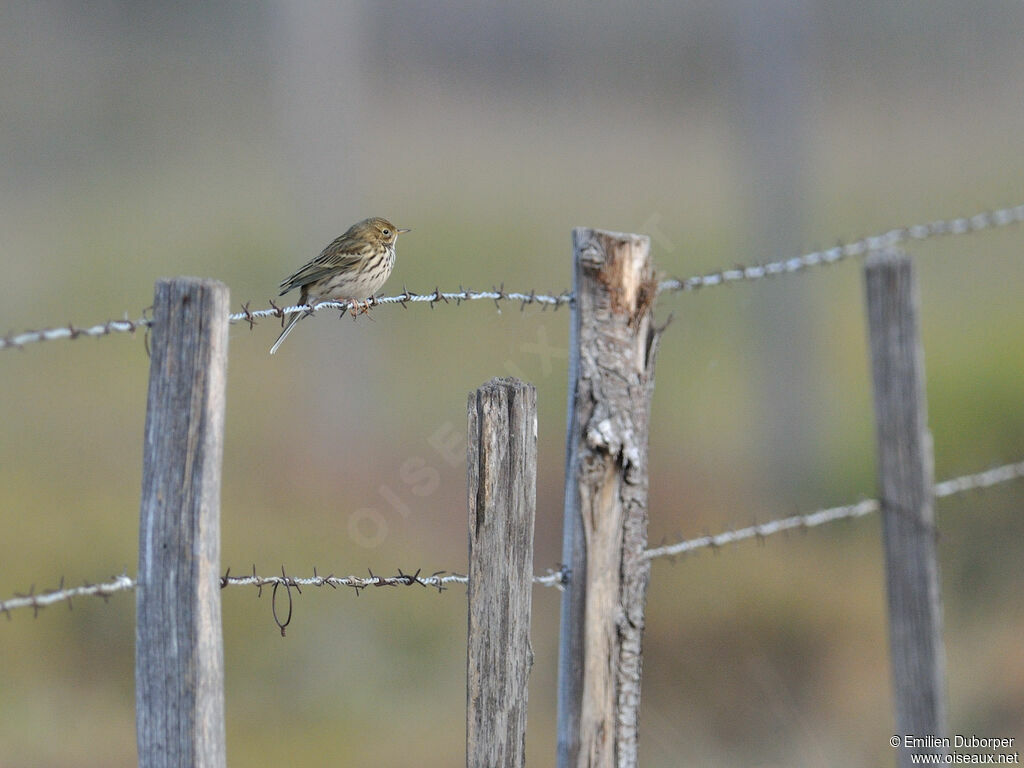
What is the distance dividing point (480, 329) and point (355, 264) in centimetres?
779

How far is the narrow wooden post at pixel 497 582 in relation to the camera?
252 cm

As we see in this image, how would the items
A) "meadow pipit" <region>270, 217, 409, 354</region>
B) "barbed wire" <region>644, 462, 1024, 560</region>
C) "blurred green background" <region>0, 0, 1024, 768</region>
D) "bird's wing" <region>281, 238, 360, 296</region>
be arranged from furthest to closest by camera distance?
1. "blurred green background" <region>0, 0, 1024, 768</region>
2. "meadow pipit" <region>270, 217, 409, 354</region>
3. "bird's wing" <region>281, 238, 360, 296</region>
4. "barbed wire" <region>644, 462, 1024, 560</region>

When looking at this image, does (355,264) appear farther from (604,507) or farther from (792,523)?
(604,507)

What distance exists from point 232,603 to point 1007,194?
1527 cm

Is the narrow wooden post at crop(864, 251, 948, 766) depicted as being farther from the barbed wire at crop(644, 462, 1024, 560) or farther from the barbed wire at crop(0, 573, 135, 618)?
the barbed wire at crop(0, 573, 135, 618)

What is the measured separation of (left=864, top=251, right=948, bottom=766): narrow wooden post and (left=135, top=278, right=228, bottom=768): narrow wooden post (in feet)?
6.53

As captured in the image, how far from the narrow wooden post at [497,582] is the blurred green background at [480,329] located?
8.94 ft

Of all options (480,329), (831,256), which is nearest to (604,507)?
(831,256)

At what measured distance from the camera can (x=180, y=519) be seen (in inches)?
82.0

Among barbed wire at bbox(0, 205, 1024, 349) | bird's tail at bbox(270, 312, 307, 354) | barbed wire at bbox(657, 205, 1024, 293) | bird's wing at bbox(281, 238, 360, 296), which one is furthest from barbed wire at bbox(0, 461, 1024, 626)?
bird's wing at bbox(281, 238, 360, 296)

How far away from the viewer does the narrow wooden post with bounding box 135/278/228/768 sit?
81.7 inches

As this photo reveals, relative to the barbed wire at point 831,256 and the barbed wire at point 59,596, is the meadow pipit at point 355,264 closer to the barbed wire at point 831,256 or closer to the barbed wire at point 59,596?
the barbed wire at point 831,256

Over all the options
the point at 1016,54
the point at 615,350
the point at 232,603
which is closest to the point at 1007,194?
the point at 1016,54

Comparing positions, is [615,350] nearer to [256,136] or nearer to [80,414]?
[80,414]
